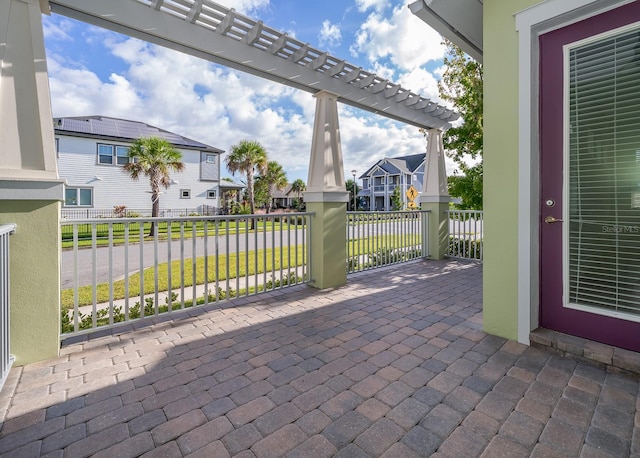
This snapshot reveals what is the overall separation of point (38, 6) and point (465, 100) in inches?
276

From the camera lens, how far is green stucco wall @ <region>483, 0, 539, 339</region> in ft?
8.20

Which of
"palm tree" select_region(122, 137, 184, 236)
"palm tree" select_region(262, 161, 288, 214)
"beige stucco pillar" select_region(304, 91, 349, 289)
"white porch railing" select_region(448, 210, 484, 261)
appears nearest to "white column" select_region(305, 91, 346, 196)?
"beige stucco pillar" select_region(304, 91, 349, 289)

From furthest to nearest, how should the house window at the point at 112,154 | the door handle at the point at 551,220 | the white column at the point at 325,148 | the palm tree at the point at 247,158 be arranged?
the palm tree at the point at 247,158, the house window at the point at 112,154, the white column at the point at 325,148, the door handle at the point at 551,220

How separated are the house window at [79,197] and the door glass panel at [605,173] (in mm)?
19446

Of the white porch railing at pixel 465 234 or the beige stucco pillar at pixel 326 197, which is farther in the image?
the white porch railing at pixel 465 234

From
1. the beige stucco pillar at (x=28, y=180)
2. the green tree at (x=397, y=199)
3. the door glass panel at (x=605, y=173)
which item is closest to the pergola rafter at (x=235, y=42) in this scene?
the beige stucco pillar at (x=28, y=180)

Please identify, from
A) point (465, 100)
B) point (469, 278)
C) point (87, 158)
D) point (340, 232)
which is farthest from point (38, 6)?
point (87, 158)

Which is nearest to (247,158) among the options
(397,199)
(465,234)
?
(465,234)

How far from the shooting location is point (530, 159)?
7.88ft

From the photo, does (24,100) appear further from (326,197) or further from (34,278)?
(326,197)

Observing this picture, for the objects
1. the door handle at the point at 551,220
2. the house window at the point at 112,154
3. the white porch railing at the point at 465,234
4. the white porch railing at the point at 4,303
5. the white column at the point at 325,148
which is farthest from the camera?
the house window at the point at 112,154

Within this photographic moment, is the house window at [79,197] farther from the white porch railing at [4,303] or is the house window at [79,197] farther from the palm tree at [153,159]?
the white porch railing at [4,303]

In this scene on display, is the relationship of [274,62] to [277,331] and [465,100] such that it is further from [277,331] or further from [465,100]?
[465,100]

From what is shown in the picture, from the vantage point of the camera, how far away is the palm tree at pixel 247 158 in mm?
18812
